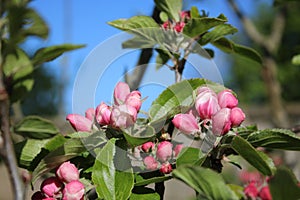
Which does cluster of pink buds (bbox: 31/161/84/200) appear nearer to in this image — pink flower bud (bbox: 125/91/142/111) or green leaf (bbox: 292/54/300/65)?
pink flower bud (bbox: 125/91/142/111)

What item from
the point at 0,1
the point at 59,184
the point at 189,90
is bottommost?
the point at 59,184

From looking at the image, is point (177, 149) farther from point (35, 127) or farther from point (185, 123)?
point (35, 127)

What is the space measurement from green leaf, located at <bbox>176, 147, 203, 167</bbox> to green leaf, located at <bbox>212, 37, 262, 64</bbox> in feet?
1.12

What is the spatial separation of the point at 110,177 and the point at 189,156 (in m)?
0.10

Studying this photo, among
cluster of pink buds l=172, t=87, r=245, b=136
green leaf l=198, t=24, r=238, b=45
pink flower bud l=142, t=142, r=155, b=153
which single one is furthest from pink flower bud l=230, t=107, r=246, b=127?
green leaf l=198, t=24, r=238, b=45

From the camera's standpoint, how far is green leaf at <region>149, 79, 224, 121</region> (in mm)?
643

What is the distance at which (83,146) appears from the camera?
23.9 inches

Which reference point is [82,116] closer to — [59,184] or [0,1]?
[59,184]

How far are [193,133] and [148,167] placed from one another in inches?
2.8

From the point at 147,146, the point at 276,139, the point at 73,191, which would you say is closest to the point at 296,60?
the point at 276,139

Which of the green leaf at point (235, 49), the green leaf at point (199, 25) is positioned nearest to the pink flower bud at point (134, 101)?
the green leaf at point (199, 25)

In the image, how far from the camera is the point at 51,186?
61cm

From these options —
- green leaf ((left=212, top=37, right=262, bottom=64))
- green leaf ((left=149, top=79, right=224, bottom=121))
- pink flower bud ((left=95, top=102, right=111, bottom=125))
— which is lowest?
pink flower bud ((left=95, top=102, right=111, bottom=125))

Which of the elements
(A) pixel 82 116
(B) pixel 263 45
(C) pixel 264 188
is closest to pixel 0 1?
(A) pixel 82 116
